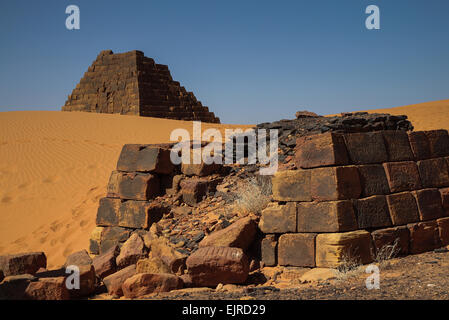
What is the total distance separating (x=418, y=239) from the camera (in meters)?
6.91

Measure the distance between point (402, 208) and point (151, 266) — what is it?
4.10 m

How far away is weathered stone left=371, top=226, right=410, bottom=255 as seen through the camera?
254 inches

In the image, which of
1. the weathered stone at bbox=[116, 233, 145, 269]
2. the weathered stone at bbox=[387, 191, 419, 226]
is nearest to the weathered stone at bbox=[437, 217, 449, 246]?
the weathered stone at bbox=[387, 191, 419, 226]

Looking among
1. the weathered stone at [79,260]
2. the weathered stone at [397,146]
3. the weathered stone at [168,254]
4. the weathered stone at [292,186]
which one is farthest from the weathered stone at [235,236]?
the weathered stone at [397,146]

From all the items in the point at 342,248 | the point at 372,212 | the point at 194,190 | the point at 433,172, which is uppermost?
the point at 433,172

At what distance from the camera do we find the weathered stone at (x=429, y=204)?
7066 millimetres

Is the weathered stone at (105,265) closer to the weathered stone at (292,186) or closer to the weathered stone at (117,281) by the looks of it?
the weathered stone at (117,281)

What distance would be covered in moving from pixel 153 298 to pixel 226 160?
4.78m

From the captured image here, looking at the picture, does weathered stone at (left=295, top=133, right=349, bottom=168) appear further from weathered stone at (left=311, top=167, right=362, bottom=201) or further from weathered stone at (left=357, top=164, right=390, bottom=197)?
weathered stone at (left=357, top=164, right=390, bottom=197)

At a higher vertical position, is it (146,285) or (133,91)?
(133,91)

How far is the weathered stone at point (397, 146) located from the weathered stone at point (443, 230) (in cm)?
119

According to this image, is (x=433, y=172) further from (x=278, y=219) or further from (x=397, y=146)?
(x=278, y=219)

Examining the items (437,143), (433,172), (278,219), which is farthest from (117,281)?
(437,143)

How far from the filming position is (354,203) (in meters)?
6.41
